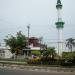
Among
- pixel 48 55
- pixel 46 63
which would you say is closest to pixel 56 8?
pixel 48 55

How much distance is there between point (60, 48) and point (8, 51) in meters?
16.2

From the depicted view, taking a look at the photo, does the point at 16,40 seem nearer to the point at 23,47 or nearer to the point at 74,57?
the point at 23,47

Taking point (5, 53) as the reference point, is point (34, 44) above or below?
above

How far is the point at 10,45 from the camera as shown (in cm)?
6406

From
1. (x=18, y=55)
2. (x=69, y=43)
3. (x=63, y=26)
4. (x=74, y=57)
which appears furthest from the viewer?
(x=69, y=43)

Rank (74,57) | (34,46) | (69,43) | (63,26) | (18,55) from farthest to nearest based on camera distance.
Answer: (69,43) < (34,46) < (18,55) < (63,26) < (74,57)

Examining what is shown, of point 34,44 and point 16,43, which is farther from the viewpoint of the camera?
point 34,44

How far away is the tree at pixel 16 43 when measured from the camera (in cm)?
6332

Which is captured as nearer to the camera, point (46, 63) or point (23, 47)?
point (46, 63)

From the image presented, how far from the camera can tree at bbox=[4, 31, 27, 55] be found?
6332 cm

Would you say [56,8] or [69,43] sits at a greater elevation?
[56,8]

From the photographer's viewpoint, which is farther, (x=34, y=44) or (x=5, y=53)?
(x=34, y=44)

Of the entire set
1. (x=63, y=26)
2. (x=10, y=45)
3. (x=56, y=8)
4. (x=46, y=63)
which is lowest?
(x=46, y=63)

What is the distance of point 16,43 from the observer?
209 feet
